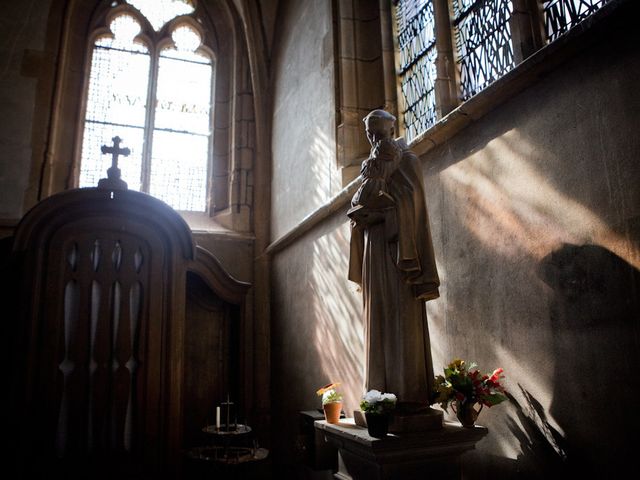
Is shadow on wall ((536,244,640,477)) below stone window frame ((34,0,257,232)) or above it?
below

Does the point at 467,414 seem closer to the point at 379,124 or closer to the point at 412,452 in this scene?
the point at 412,452

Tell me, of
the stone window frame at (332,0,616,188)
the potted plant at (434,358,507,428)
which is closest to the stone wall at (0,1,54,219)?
the stone window frame at (332,0,616,188)

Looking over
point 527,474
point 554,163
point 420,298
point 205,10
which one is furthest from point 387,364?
point 205,10

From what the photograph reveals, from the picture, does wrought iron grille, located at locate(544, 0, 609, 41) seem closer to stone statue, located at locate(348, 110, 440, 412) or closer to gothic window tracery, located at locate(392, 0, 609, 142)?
gothic window tracery, located at locate(392, 0, 609, 142)

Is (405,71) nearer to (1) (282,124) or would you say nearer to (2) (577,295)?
(1) (282,124)

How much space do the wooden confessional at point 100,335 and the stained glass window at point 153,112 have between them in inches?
90.2

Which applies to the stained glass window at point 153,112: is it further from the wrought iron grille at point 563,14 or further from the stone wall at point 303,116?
the wrought iron grille at point 563,14

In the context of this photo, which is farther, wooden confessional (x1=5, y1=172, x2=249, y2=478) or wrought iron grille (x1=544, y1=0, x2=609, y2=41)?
wooden confessional (x1=5, y1=172, x2=249, y2=478)

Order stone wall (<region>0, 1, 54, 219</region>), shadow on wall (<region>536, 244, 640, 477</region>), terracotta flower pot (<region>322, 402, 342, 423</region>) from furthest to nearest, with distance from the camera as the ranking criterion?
stone wall (<region>0, 1, 54, 219</region>)
terracotta flower pot (<region>322, 402, 342, 423</region>)
shadow on wall (<region>536, 244, 640, 477</region>)

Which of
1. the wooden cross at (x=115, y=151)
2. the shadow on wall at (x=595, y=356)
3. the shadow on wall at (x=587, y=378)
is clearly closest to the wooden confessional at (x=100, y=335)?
the wooden cross at (x=115, y=151)

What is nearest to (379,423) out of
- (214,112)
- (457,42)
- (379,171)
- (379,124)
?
(379,171)

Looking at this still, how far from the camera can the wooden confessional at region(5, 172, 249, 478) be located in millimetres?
4773

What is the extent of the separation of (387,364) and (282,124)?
4933 millimetres

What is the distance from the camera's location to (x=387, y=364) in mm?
2912
